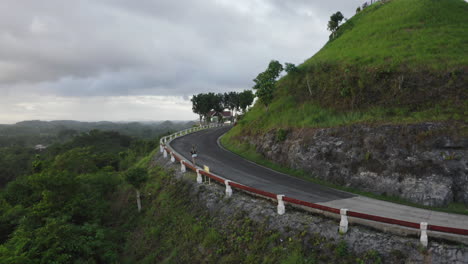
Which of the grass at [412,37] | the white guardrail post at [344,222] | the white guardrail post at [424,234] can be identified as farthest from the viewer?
the grass at [412,37]

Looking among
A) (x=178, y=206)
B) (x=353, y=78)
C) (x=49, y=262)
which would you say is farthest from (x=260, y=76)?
(x=49, y=262)

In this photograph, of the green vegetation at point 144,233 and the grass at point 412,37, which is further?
the grass at point 412,37

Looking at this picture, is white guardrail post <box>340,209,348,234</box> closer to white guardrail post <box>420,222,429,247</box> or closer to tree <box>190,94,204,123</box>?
white guardrail post <box>420,222,429,247</box>

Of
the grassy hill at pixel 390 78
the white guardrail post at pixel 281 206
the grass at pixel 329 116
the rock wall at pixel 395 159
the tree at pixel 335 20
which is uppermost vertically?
the tree at pixel 335 20

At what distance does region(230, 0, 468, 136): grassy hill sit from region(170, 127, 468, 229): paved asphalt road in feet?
18.7

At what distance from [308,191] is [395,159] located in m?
5.40

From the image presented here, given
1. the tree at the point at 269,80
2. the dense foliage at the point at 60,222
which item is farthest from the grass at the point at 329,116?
the dense foliage at the point at 60,222

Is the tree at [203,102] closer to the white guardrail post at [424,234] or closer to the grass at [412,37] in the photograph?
the grass at [412,37]

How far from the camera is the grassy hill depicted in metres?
15.3

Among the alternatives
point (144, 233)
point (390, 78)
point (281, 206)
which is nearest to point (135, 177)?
point (144, 233)

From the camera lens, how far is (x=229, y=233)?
35.6 feet

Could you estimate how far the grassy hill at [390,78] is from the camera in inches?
603

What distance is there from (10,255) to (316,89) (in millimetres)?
25371

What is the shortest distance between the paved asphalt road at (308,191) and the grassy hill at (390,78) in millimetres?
5693
